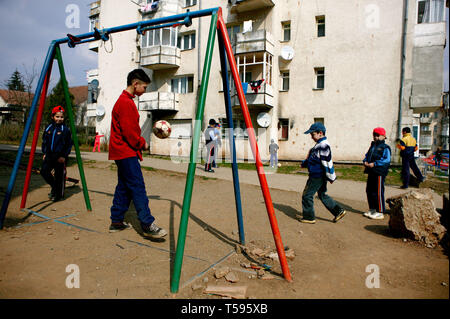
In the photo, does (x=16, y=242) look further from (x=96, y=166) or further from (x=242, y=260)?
(x=96, y=166)

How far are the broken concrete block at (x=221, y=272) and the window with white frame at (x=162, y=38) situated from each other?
64.4 feet

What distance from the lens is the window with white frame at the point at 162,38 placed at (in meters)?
20.1

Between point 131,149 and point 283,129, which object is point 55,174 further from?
point 283,129

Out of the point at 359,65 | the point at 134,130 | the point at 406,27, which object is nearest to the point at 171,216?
the point at 134,130

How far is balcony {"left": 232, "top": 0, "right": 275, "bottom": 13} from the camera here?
1653cm

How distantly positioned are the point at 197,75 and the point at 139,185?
16896 mm

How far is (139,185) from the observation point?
3537mm

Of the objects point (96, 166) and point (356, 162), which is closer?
point (96, 166)

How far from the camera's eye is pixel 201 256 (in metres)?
3.12

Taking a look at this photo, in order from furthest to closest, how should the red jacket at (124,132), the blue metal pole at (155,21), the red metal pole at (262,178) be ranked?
the red jacket at (124,132) → the blue metal pole at (155,21) → the red metal pole at (262,178)

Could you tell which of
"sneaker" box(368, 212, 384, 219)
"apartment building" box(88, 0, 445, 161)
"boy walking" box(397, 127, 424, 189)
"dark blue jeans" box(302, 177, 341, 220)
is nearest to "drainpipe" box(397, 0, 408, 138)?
"apartment building" box(88, 0, 445, 161)

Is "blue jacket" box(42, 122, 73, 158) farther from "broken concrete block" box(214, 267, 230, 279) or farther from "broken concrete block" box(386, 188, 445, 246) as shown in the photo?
"broken concrete block" box(386, 188, 445, 246)

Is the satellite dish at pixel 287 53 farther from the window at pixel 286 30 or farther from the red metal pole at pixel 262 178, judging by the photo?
the red metal pole at pixel 262 178

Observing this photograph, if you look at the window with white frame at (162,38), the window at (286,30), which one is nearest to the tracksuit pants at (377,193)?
the window at (286,30)
